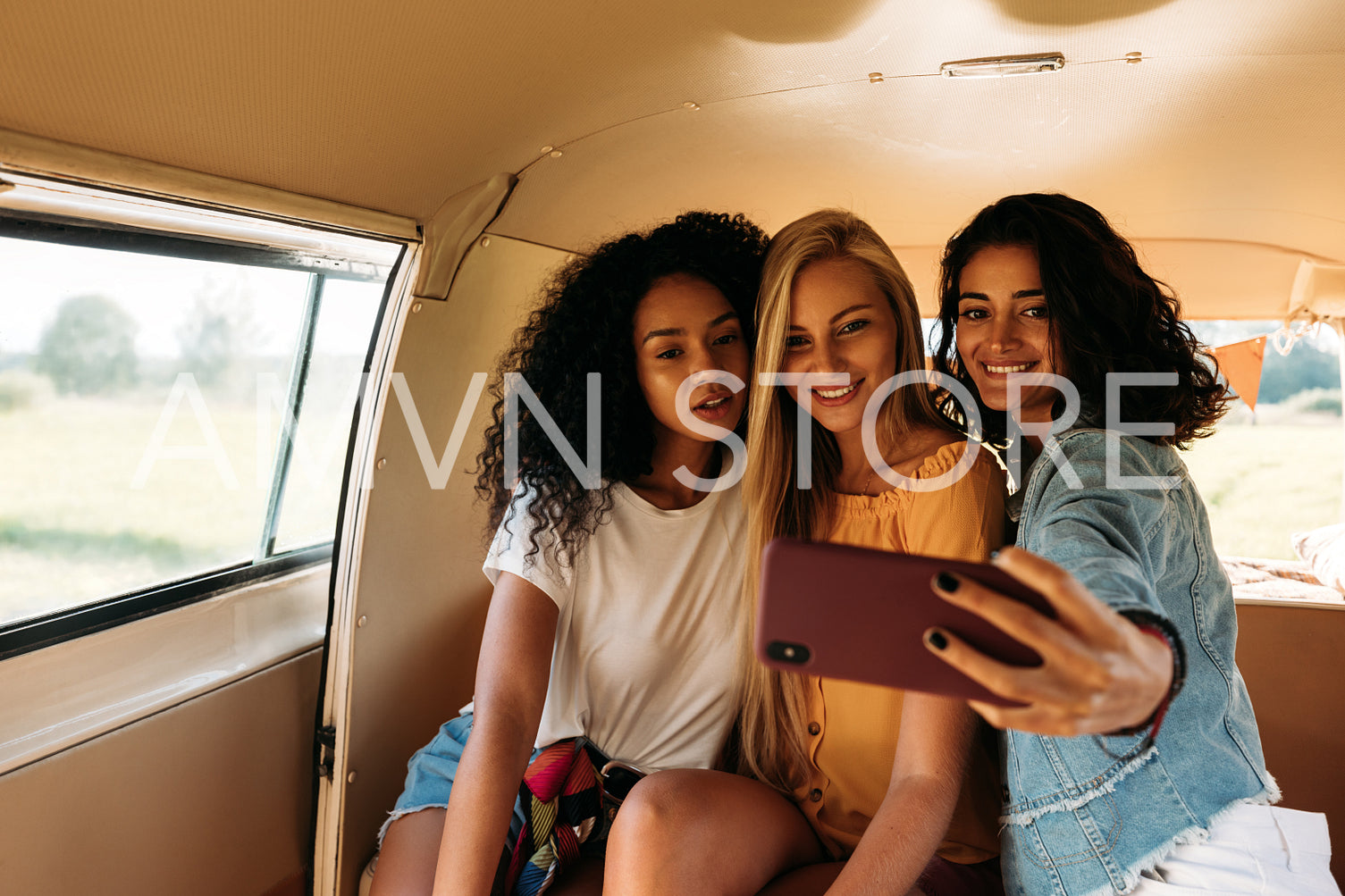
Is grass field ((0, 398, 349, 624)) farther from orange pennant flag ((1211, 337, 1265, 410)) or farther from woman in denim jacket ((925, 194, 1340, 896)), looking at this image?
orange pennant flag ((1211, 337, 1265, 410))

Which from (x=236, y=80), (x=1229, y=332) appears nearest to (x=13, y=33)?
(x=236, y=80)

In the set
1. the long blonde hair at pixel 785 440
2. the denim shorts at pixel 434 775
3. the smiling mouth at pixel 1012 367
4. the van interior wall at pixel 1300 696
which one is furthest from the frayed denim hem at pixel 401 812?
the van interior wall at pixel 1300 696

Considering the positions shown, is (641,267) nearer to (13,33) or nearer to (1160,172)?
(13,33)

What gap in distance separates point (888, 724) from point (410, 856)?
117 cm

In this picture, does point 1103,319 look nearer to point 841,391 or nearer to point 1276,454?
point 841,391

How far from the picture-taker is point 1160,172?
2469mm

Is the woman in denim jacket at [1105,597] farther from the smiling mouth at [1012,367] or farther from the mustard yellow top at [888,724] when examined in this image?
the mustard yellow top at [888,724]

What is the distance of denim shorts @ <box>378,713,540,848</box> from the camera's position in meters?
2.22

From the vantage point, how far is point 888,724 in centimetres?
193

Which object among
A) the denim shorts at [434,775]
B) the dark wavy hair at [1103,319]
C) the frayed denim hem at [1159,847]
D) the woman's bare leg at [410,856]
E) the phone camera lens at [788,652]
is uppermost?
the dark wavy hair at [1103,319]

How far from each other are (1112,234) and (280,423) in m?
2.49

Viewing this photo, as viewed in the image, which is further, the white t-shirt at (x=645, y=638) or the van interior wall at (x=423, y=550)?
the van interior wall at (x=423, y=550)

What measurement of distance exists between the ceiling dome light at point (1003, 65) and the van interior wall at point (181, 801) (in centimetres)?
225

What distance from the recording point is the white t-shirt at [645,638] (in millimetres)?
2123
